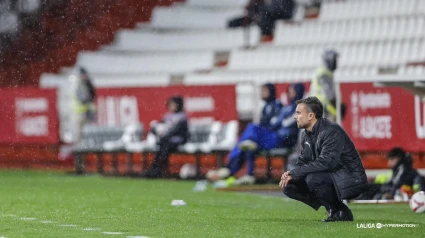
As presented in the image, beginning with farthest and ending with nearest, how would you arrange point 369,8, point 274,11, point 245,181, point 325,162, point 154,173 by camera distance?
point 274,11, point 369,8, point 154,173, point 245,181, point 325,162

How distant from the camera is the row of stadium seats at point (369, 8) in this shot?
79.3ft

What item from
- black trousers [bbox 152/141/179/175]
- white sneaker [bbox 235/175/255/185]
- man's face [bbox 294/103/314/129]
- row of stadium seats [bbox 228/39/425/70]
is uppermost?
row of stadium seats [bbox 228/39/425/70]

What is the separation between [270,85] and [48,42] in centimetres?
1788

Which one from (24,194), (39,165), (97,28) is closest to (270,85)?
(24,194)

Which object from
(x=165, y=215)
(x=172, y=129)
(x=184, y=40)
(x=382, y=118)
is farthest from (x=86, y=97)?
(x=165, y=215)

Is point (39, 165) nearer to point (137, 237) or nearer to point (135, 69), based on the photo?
point (135, 69)

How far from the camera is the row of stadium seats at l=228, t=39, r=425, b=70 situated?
76.3 ft

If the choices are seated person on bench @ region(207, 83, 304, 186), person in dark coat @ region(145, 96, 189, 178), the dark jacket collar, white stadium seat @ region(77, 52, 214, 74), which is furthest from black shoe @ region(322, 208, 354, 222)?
white stadium seat @ region(77, 52, 214, 74)

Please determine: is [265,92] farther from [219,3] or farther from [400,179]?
[219,3]

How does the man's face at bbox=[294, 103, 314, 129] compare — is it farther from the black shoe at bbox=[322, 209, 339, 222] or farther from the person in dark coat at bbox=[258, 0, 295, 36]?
the person in dark coat at bbox=[258, 0, 295, 36]

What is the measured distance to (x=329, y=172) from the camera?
1041 centimetres

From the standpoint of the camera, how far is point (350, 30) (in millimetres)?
25219

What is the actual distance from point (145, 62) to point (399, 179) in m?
17.1

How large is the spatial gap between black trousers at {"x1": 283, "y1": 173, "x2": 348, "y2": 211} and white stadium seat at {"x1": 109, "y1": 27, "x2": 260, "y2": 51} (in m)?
17.9
